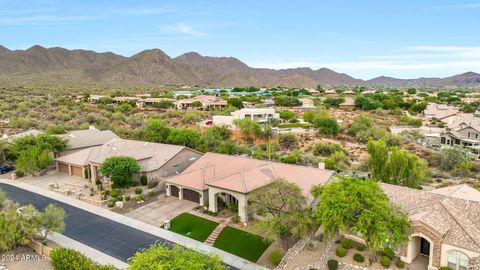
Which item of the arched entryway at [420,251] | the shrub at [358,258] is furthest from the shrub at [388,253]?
the shrub at [358,258]

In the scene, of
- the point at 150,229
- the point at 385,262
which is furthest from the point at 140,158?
the point at 385,262

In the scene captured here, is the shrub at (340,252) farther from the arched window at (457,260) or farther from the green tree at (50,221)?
the green tree at (50,221)

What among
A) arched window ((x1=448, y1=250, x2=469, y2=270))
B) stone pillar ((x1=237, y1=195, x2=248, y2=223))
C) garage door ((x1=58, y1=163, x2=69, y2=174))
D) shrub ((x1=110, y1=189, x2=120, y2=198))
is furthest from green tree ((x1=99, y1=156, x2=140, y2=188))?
arched window ((x1=448, y1=250, x2=469, y2=270))

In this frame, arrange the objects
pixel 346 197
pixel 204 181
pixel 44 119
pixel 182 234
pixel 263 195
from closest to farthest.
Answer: pixel 346 197 → pixel 263 195 → pixel 182 234 → pixel 204 181 → pixel 44 119

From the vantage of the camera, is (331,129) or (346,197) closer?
(346,197)

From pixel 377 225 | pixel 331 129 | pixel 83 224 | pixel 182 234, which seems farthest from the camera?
pixel 331 129

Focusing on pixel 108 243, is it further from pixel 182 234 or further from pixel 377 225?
pixel 377 225

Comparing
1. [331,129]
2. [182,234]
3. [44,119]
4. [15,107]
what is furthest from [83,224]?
[15,107]

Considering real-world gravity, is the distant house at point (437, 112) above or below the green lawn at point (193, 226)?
above
